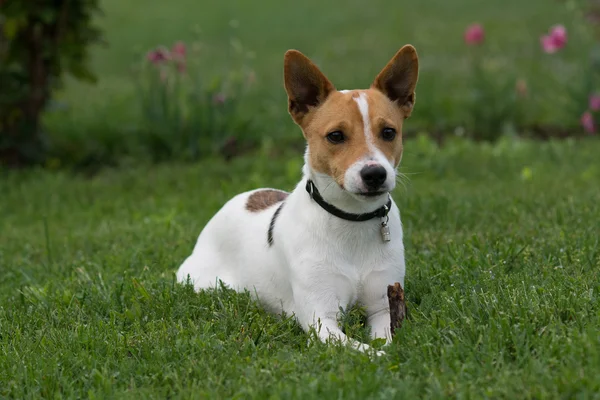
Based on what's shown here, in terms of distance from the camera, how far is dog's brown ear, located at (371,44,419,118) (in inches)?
175

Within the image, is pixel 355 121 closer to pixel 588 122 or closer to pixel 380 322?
pixel 380 322

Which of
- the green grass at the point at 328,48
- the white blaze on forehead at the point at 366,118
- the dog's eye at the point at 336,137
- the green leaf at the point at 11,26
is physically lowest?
the green grass at the point at 328,48

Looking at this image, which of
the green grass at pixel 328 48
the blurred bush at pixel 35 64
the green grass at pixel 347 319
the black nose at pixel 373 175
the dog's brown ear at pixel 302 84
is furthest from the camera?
the green grass at pixel 328 48

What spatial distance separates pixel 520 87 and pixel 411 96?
5959mm

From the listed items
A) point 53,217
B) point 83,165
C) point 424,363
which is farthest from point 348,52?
point 424,363

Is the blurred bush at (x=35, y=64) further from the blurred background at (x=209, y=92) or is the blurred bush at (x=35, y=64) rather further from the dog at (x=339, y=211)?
the dog at (x=339, y=211)

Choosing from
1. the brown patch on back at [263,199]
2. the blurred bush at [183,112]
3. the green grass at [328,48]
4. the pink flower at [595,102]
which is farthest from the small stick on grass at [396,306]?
the pink flower at [595,102]

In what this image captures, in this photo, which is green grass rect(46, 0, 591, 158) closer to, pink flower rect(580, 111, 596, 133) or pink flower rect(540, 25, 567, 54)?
pink flower rect(580, 111, 596, 133)

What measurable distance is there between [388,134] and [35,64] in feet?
22.1

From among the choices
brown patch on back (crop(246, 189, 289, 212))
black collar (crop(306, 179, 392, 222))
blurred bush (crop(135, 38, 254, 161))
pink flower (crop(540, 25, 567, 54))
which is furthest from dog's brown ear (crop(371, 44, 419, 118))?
pink flower (crop(540, 25, 567, 54))

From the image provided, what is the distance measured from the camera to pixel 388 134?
13.8 feet

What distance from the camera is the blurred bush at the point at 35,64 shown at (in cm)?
955

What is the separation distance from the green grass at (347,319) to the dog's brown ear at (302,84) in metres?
0.92

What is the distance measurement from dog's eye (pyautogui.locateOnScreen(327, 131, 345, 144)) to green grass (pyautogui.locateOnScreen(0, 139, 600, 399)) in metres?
0.94
